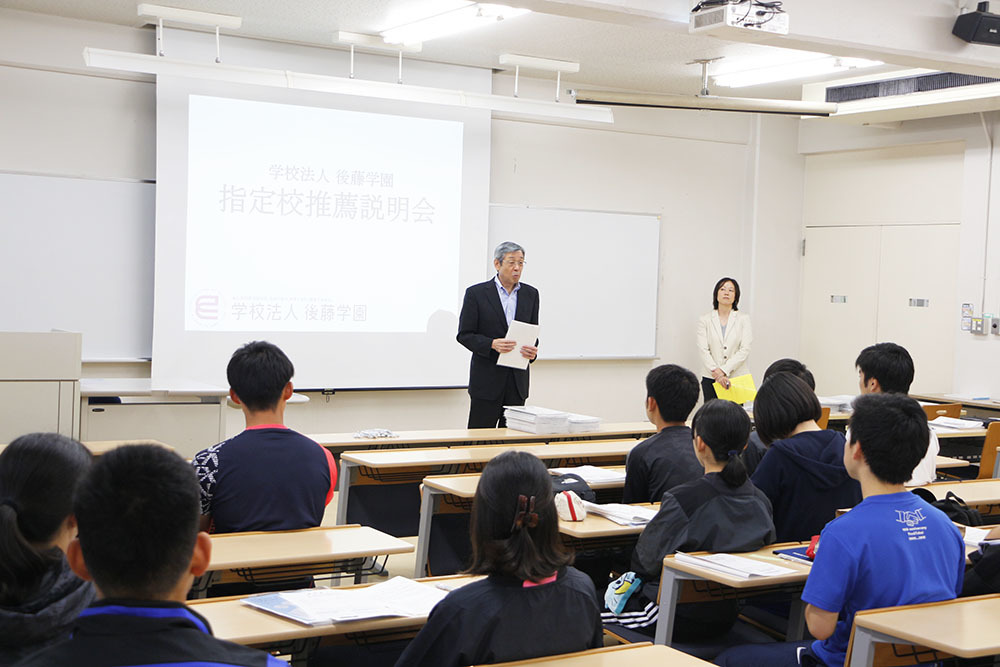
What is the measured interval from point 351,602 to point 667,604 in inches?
39.7

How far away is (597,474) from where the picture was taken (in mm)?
4273

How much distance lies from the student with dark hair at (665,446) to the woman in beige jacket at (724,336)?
4.67m

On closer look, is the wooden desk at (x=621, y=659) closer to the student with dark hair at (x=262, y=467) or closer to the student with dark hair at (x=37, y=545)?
the student with dark hair at (x=37, y=545)

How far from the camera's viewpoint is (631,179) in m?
8.67

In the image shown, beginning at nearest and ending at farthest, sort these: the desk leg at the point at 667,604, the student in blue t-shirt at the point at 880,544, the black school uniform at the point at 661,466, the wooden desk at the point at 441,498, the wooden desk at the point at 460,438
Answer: the student in blue t-shirt at the point at 880,544, the desk leg at the point at 667,604, the black school uniform at the point at 661,466, the wooden desk at the point at 441,498, the wooden desk at the point at 460,438

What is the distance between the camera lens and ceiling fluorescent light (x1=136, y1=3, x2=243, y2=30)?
6074 millimetres

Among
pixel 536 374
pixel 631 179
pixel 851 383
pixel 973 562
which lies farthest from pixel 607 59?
pixel 973 562

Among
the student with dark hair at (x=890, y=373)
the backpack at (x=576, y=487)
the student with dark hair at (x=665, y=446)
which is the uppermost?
the student with dark hair at (x=890, y=373)

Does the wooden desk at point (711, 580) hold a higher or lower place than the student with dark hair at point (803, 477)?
lower

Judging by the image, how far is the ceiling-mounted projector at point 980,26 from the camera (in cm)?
530

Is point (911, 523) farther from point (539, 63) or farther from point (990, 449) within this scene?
point (539, 63)

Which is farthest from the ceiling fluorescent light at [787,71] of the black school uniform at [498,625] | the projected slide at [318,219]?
the black school uniform at [498,625]

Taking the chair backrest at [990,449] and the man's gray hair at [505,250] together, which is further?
the man's gray hair at [505,250]

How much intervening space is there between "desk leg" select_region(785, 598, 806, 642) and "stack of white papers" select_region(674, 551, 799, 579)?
308mm
